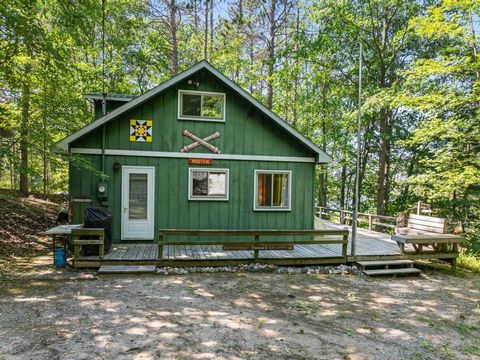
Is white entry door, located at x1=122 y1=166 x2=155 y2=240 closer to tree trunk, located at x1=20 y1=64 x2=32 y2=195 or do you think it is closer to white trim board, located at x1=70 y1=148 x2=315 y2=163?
white trim board, located at x1=70 y1=148 x2=315 y2=163

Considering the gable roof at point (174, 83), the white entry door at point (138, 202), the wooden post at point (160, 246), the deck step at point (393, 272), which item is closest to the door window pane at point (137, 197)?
the white entry door at point (138, 202)

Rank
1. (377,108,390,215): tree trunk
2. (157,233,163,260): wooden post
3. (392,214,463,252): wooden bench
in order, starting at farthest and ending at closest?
(377,108,390,215): tree trunk < (392,214,463,252): wooden bench < (157,233,163,260): wooden post

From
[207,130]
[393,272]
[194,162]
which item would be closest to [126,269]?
[194,162]

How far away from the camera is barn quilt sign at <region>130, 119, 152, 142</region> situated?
8633 mm

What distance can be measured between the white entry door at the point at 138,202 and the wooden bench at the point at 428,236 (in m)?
6.65

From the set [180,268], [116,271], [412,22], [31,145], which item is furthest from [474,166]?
[31,145]

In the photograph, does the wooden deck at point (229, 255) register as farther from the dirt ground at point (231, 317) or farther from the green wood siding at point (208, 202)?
the green wood siding at point (208, 202)

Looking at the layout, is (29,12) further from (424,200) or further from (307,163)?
(424,200)

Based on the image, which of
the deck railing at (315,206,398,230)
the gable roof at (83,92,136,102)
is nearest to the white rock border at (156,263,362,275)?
the deck railing at (315,206,398,230)

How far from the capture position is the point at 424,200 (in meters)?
17.8

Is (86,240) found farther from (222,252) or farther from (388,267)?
(388,267)

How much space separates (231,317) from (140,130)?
5913 mm

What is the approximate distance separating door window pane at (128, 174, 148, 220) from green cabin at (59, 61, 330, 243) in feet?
0.09

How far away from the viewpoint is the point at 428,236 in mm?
7875
